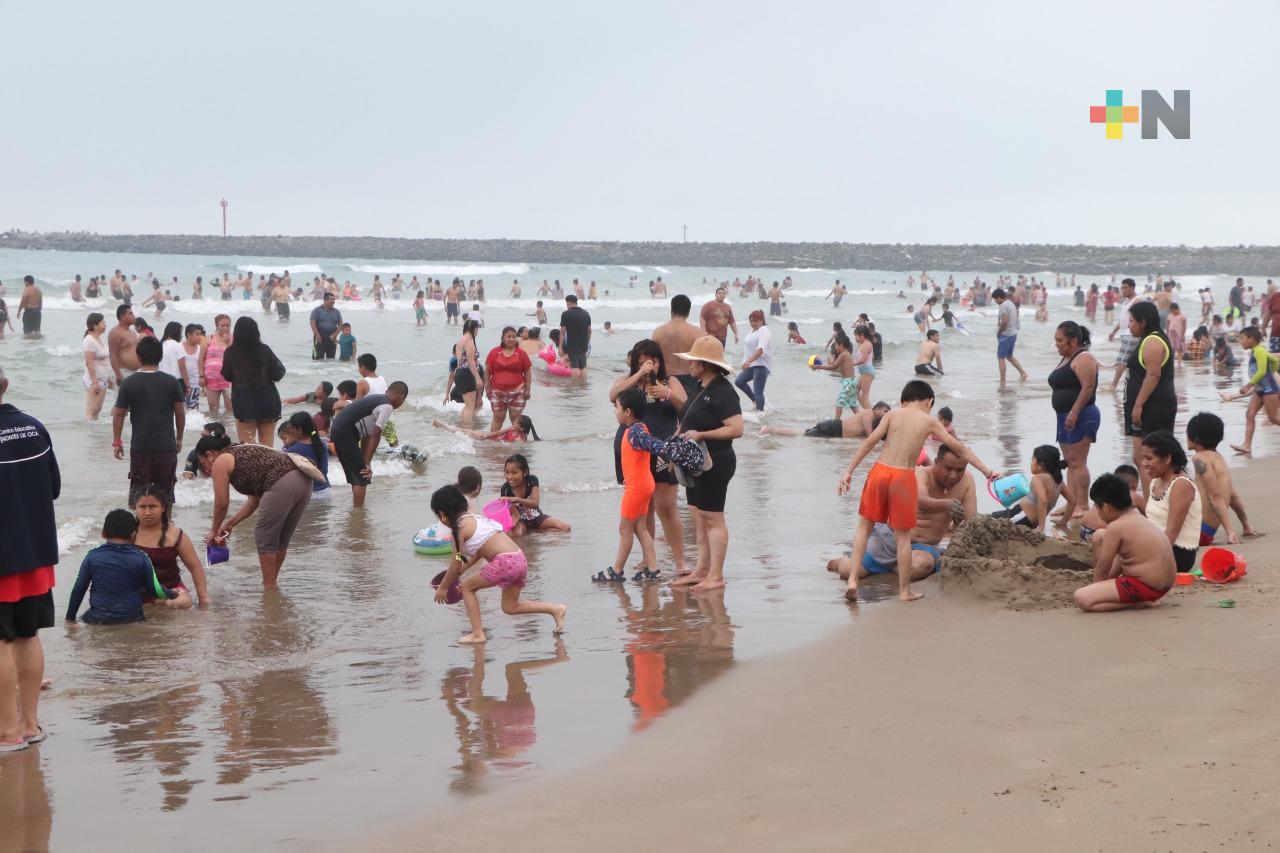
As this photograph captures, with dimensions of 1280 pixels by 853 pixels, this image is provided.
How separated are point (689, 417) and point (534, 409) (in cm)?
1129

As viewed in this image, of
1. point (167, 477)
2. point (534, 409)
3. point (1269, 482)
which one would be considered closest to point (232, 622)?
point (167, 477)

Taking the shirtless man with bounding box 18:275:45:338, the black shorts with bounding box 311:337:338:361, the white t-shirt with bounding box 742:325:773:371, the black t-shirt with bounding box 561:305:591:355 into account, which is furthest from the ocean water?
the shirtless man with bounding box 18:275:45:338

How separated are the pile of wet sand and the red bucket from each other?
2.00ft

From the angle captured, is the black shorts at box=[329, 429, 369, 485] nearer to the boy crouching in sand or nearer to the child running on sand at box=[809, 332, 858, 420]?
the boy crouching in sand

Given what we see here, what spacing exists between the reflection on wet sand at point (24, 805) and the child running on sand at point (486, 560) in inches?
89.9

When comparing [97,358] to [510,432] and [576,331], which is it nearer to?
[510,432]

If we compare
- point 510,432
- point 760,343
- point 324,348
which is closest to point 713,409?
point 510,432

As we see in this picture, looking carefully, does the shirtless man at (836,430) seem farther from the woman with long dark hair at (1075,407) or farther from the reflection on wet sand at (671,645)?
the reflection on wet sand at (671,645)

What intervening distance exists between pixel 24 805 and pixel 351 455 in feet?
22.1

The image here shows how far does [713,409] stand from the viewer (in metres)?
7.67

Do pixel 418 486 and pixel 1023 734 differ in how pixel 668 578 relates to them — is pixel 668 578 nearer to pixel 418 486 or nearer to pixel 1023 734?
pixel 1023 734

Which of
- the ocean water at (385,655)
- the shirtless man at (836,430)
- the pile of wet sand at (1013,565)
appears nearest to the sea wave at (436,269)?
the shirtless man at (836,430)

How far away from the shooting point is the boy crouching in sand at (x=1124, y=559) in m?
6.24

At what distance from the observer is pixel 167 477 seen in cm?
945
